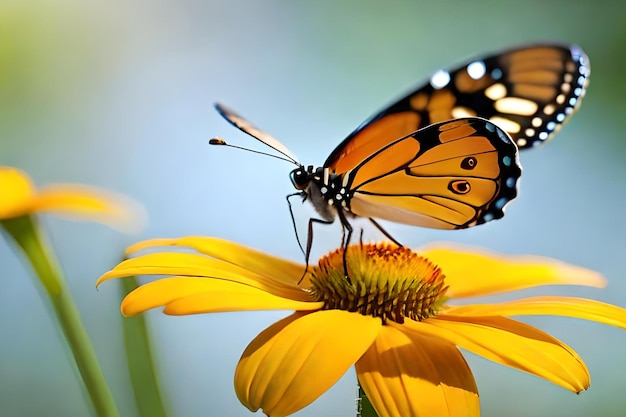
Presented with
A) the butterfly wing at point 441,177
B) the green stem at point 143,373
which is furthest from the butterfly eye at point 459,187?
the green stem at point 143,373

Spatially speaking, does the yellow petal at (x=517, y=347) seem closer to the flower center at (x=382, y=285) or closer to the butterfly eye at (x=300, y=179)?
the flower center at (x=382, y=285)

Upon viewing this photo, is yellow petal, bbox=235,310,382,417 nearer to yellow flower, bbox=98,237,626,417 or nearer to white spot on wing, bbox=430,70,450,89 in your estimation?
yellow flower, bbox=98,237,626,417

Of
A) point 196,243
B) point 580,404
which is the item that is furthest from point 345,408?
point 196,243

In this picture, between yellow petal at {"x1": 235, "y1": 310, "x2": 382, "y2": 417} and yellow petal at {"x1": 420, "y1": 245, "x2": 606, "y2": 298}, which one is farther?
yellow petal at {"x1": 420, "y1": 245, "x2": 606, "y2": 298}

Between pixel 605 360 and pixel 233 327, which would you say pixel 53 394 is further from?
pixel 605 360

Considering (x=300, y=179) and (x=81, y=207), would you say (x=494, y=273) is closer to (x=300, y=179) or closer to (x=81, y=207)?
(x=300, y=179)

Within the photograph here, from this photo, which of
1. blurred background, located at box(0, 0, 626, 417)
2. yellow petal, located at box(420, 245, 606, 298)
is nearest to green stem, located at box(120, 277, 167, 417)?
yellow petal, located at box(420, 245, 606, 298)
